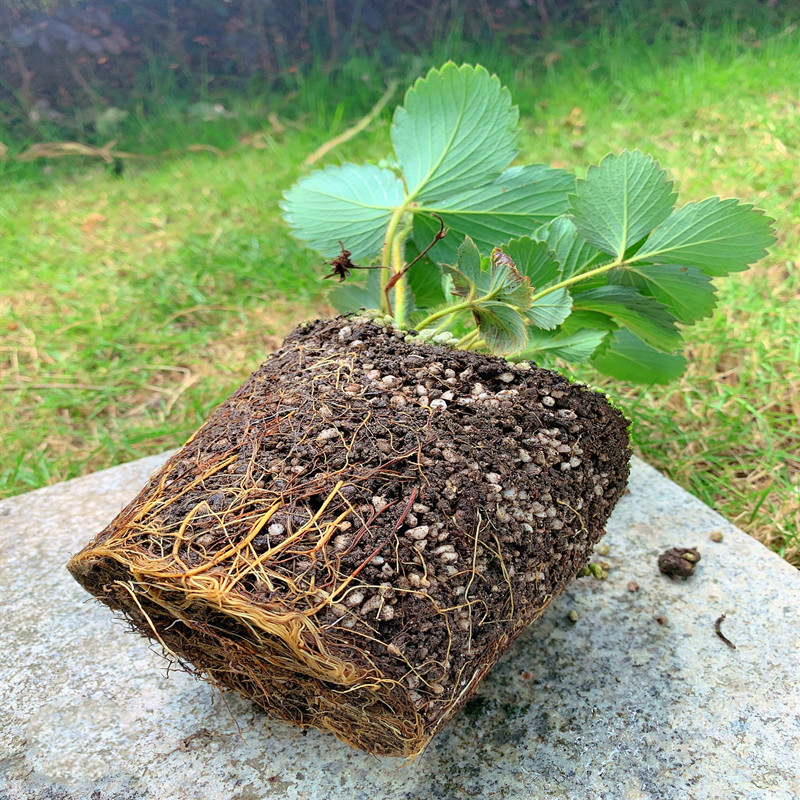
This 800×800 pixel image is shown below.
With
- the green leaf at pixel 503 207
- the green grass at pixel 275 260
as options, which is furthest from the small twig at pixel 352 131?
the green leaf at pixel 503 207

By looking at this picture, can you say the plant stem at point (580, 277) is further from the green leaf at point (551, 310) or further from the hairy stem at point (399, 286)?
the hairy stem at point (399, 286)

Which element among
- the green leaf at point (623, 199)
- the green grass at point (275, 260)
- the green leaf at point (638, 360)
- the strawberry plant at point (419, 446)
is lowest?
the green grass at point (275, 260)

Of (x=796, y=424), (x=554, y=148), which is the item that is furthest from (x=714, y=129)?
(x=796, y=424)

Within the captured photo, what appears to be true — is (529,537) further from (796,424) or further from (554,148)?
(554,148)

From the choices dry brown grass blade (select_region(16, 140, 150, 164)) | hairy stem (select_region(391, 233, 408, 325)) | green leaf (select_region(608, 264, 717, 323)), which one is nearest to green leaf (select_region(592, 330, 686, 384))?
green leaf (select_region(608, 264, 717, 323))

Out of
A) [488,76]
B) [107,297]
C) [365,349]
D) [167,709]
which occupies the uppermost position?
[488,76]

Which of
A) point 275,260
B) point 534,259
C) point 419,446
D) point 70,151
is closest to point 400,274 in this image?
point 534,259

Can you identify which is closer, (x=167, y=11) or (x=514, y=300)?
(x=514, y=300)
